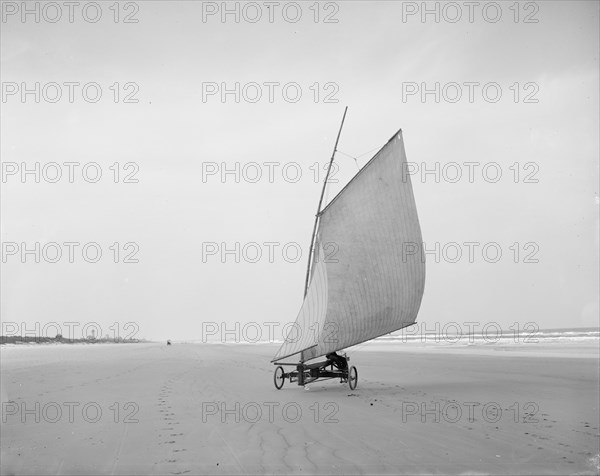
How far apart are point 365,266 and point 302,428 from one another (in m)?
8.15

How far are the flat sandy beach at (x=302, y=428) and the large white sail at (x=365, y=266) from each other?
1.78 meters

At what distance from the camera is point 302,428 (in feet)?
32.3

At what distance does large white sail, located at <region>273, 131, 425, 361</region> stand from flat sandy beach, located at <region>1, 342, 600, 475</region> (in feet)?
5.82

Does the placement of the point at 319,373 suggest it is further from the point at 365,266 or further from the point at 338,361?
the point at 365,266

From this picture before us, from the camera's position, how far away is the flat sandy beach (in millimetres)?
7418

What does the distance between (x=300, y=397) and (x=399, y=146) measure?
9.14 metres

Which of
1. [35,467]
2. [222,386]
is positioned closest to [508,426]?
[35,467]

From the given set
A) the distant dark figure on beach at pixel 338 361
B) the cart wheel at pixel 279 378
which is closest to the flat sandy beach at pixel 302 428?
the cart wheel at pixel 279 378

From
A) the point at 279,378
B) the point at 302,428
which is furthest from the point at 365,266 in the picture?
the point at 302,428

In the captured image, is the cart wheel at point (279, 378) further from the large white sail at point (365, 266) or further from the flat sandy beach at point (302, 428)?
the large white sail at point (365, 266)

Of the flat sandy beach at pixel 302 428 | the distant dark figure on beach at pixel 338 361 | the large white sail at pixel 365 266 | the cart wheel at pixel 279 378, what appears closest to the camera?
the flat sandy beach at pixel 302 428

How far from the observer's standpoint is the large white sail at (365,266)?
1695cm

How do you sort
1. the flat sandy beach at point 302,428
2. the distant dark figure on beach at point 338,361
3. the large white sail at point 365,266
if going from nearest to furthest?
the flat sandy beach at point 302,428 → the distant dark figure on beach at point 338,361 → the large white sail at point 365,266

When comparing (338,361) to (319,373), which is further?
(338,361)
